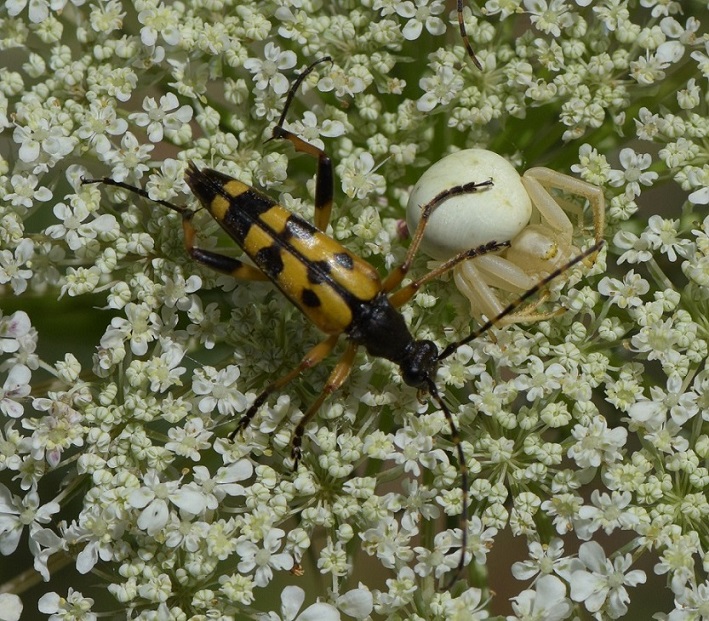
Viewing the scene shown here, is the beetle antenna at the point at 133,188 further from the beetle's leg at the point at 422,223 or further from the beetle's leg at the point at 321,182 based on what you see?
the beetle's leg at the point at 422,223

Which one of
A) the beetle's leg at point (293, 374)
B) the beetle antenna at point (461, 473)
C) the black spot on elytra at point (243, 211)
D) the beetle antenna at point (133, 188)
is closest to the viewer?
the beetle antenna at point (461, 473)

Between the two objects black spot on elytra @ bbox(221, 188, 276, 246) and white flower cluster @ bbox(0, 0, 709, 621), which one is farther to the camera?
black spot on elytra @ bbox(221, 188, 276, 246)

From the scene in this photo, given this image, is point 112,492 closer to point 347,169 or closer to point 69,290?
point 69,290

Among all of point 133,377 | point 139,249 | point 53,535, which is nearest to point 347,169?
point 139,249

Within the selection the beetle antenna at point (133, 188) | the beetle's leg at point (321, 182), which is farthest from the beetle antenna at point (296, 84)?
the beetle antenna at point (133, 188)

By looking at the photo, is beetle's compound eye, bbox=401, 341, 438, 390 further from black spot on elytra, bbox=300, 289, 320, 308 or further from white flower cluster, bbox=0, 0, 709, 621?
black spot on elytra, bbox=300, 289, 320, 308

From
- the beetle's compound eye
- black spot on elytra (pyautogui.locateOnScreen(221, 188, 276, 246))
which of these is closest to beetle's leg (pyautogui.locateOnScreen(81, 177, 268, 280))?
black spot on elytra (pyautogui.locateOnScreen(221, 188, 276, 246))

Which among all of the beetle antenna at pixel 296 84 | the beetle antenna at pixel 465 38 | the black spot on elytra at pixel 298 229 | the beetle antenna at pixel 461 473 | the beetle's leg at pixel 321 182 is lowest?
the beetle antenna at pixel 461 473
